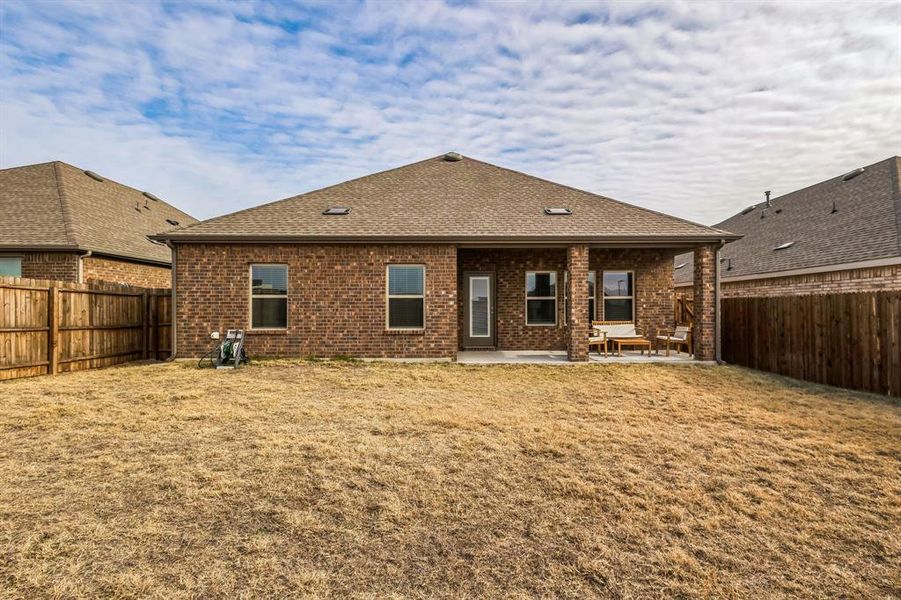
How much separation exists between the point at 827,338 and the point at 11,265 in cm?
2039

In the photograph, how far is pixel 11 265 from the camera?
1211 centimetres

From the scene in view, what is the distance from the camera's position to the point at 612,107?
510 inches

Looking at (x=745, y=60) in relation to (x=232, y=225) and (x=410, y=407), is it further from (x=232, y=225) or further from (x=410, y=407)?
(x=232, y=225)

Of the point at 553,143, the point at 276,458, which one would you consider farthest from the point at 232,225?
the point at 553,143

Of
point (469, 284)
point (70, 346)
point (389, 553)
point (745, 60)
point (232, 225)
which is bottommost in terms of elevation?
point (389, 553)

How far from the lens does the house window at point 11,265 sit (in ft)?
39.5

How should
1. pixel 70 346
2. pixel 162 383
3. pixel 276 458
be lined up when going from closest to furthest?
pixel 276 458 → pixel 162 383 → pixel 70 346

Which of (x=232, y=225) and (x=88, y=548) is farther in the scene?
(x=232, y=225)

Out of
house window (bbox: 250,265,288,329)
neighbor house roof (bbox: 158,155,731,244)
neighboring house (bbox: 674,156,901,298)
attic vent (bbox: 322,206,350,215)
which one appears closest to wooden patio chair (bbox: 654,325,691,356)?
neighbor house roof (bbox: 158,155,731,244)

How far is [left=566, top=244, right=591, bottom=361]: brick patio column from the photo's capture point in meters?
10.8

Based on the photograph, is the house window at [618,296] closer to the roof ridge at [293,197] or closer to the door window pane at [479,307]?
the door window pane at [479,307]

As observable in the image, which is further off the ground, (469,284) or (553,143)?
(553,143)

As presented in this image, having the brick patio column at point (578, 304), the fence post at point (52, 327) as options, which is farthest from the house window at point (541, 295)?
the fence post at point (52, 327)

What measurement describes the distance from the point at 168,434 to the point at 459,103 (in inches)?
478
